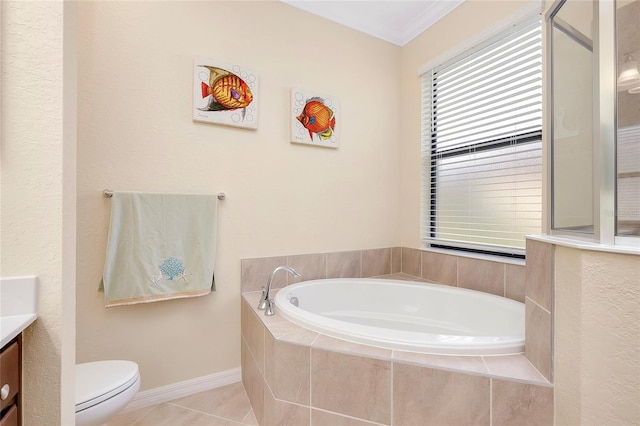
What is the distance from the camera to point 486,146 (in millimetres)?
1970

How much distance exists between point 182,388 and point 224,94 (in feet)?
6.25

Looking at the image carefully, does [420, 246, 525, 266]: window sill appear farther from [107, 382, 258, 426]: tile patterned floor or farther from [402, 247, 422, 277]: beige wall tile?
[107, 382, 258, 426]: tile patterned floor

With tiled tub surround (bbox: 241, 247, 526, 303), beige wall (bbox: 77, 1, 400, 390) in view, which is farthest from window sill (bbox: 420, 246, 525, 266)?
beige wall (bbox: 77, 1, 400, 390)

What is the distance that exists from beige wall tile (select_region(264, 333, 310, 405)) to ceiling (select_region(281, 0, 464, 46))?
2365 millimetres

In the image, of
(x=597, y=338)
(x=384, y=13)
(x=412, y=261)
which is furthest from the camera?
(x=412, y=261)

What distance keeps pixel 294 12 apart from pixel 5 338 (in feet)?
7.95

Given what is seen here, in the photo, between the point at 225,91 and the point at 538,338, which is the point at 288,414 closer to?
the point at 538,338

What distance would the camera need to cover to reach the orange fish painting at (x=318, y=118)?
214 centimetres

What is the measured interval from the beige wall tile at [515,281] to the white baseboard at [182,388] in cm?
185

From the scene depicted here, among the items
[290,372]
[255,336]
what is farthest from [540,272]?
[255,336]

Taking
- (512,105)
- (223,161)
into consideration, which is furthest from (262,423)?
(512,105)

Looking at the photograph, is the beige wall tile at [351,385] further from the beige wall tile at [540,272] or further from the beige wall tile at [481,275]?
Answer: the beige wall tile at [481,275]

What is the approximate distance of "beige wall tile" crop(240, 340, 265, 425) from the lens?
1449 mm

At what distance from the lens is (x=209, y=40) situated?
6.07 ft
